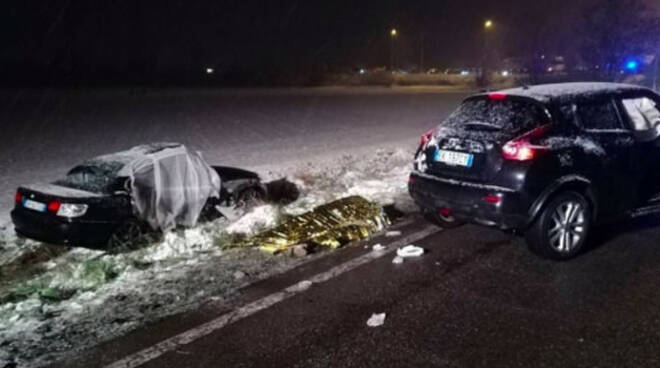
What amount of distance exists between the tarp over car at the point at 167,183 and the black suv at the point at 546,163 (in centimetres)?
280

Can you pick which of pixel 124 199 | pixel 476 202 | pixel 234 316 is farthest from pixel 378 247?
pixel 124 199

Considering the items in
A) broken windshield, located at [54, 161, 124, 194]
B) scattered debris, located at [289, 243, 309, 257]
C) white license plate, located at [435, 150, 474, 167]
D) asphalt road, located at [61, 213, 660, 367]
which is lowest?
asphalt road, located at [61, 213, 660, 367]

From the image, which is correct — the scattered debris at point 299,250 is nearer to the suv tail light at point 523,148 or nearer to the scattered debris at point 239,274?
the scattered debris at point 239,274

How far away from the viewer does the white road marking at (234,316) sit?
150 inches

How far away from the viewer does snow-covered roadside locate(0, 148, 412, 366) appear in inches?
165

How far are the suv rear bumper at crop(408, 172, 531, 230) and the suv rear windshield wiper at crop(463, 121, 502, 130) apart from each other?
0.58 m

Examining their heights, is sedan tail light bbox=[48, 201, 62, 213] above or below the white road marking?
above

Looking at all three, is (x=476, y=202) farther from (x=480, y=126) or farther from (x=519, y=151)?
(x=480, y=126)

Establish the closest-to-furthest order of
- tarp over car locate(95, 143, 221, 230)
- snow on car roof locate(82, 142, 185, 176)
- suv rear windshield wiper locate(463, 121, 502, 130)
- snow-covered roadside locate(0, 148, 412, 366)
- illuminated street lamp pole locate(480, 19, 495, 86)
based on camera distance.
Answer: snow-covered roadside locate(0, 148, 412, 366) → suv rear windshield wiper locate(463, 121, 502, 130) → tarp over car locate(95, 143, 221, 230) → snow on car roof locate(82, 142, 185, 176) → illuminated street lamp pole locate(480, 19, 495, 86)

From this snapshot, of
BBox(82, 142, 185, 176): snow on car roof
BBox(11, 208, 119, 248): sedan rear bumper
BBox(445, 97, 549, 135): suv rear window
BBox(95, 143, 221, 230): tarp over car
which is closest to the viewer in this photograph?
BBox(445, 97, 549, 135): suv rear window

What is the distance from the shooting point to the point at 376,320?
170 inches

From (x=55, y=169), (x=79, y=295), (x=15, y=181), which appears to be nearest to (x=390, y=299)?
(x=79, y=295)

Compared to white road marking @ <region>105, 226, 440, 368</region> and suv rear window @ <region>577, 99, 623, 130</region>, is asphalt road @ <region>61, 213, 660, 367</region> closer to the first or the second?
white road marking @ <region>105, 226, 440, 368</region>

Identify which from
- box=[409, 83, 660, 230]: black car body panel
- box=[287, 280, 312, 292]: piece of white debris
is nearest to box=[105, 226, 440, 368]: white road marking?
box=[287, 280, 312, 292]: piece of white debris
